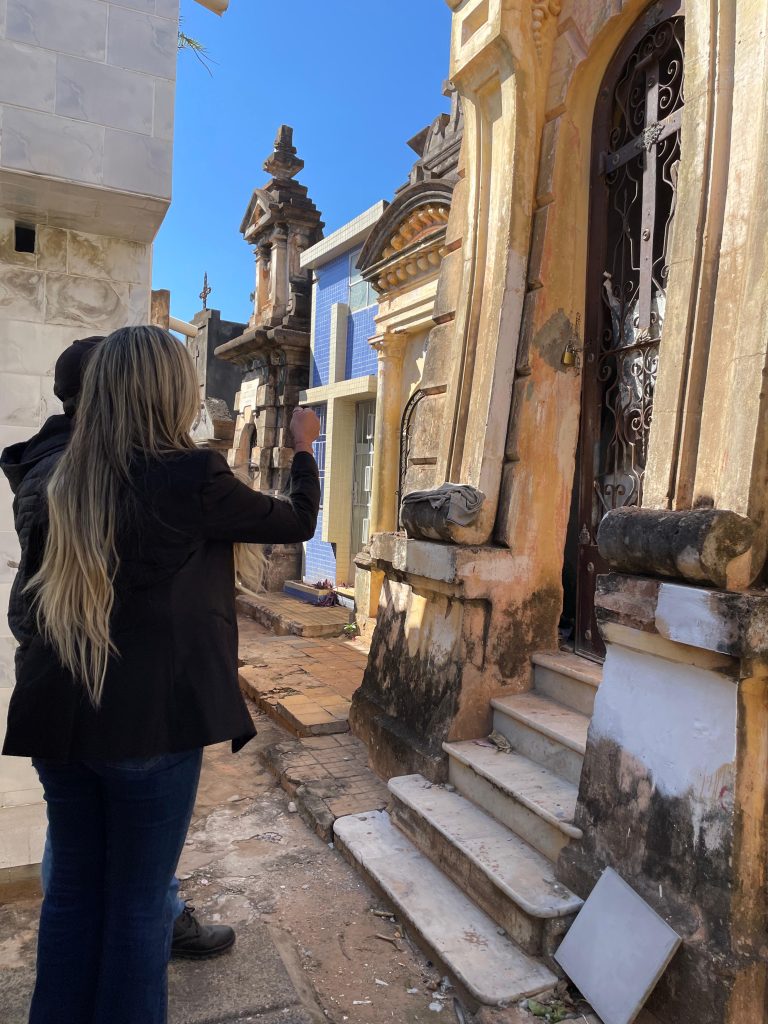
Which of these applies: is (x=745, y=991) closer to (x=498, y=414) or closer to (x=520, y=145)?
(x=498, y=414)

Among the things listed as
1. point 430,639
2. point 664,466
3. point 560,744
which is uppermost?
point 664,466

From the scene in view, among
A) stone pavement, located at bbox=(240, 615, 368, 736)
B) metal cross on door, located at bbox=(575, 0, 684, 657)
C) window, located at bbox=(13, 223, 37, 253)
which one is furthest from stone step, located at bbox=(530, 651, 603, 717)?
window, located at bbox=(13, 223, 37, 253)

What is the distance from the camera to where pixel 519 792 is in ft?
9.92

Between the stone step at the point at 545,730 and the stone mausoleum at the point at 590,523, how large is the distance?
18mm

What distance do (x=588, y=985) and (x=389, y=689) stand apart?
6.86 ft

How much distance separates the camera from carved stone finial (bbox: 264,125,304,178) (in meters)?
11.7

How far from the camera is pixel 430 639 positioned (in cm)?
391

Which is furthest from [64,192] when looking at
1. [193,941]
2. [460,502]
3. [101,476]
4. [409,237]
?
[409,237]

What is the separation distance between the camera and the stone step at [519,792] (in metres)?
2.81

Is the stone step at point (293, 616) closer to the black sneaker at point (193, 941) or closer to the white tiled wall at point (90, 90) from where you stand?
the black sneaker at point (193, 941)

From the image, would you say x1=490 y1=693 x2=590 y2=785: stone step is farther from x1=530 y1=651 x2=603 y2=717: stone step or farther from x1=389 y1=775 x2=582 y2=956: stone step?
x1=389 y1=775 x2=582 y2=956: stone step

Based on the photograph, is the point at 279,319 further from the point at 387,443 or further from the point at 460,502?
the point at 460,502

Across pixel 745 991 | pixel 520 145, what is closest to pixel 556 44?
pixel 520 145

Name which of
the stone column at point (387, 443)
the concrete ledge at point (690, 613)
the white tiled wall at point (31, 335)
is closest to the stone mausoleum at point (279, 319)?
the stone column at point (387, 443)
